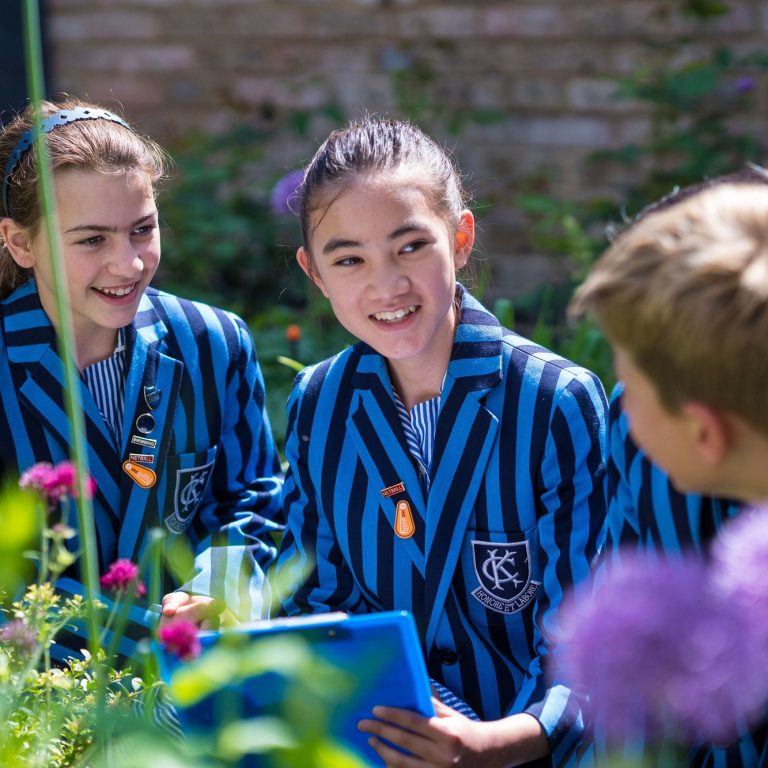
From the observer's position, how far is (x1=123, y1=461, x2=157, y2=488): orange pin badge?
2.02 meters

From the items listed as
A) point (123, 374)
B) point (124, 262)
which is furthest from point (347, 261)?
point (123, 374)

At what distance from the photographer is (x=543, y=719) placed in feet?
5.02

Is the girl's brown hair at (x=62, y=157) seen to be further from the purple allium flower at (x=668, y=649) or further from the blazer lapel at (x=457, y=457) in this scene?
the purple allium flower at (x=668, y=649)

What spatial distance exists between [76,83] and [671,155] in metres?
2.62

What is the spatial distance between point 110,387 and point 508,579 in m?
0.88

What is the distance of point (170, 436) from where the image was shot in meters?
2.07

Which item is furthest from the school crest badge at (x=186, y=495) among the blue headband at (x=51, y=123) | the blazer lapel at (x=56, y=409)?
the blue headband at (x=51, y=123)

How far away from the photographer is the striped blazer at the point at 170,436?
2010 millimetres

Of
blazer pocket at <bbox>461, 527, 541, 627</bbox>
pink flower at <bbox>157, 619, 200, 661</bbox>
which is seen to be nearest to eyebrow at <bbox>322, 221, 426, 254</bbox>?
blazer pocket at <bbox>461, 527, 541, 627</bbox>

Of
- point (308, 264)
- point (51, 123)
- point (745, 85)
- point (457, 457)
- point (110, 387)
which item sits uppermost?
point (745, 85)

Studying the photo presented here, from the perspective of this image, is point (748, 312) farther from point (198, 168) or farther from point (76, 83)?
point (76, 83)

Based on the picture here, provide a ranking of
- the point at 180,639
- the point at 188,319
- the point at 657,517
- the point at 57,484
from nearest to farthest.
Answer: the point at 180,639, the point at 57,484, the point at 657,517, the point at 188,319

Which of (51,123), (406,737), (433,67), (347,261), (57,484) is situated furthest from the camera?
(433,67)

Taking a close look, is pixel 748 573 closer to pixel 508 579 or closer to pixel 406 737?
pixel 406 737
